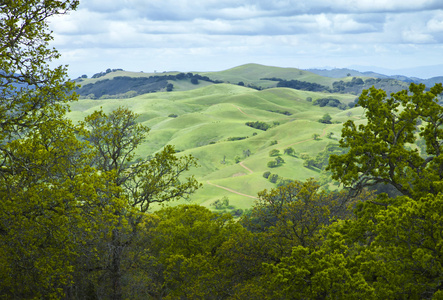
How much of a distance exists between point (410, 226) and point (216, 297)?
15451 mm

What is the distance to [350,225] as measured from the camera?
1686cm

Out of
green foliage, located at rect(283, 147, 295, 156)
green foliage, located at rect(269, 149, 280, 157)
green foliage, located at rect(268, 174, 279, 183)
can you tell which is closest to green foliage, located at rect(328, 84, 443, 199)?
green foliage, located at rect(268, 174, 279, 183)

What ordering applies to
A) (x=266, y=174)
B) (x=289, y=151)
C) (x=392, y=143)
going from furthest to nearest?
(x=289, y=151) < (x=266, y=174) < (x=392, y=143)

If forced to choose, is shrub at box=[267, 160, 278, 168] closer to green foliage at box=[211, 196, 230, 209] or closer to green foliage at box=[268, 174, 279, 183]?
green foliage at box=[268, 174, 279, 183]

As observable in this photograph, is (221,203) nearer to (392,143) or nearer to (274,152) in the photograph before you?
(274,152)

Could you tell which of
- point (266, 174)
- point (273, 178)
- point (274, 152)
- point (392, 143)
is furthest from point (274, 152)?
point (392, 143)

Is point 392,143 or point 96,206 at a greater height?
point 392,143

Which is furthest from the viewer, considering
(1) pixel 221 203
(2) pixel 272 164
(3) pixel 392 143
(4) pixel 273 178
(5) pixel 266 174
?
(2) pixel 272 164

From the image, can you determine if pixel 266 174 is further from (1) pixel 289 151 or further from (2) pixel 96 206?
(2) pixel 96 206

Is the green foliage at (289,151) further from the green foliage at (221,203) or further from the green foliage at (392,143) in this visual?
the green foliage at (392,143)

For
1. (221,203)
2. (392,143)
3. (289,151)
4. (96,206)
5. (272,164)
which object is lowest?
(221,203)

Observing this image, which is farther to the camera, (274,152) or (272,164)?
(274,152)

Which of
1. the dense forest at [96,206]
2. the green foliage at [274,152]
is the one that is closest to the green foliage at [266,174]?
the green foliage at [274,152]

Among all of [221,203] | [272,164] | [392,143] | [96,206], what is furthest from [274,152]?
[96,206]
